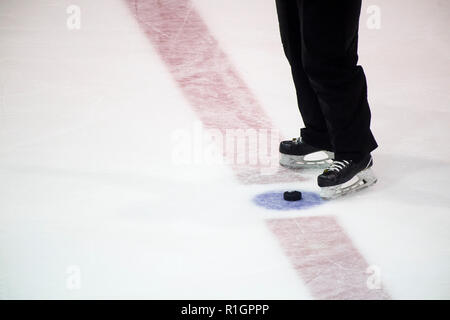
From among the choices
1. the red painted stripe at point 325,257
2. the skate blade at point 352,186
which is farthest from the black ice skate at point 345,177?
the red painted stripe at point 325,257

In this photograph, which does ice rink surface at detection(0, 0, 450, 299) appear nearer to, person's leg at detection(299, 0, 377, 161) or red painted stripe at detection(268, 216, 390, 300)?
red painted stripe at detection(268, 216, 390, 300)

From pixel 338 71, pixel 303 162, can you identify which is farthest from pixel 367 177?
pixel 338 71

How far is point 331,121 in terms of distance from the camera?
2.84 meters

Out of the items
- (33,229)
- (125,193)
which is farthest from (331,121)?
(33,229)

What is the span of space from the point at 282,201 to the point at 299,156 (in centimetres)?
27

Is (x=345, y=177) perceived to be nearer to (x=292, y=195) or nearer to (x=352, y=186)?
(x=352, y=186)

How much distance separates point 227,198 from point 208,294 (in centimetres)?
57

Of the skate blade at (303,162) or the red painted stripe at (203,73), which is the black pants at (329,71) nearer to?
the skate blade at (303,162)

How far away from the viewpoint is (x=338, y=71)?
2.76 m

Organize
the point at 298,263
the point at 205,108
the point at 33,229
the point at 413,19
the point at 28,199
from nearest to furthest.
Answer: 1. the point at 298,263
2. the point at 33,229
3. the point at 28,199
4. the point at 205,108
5. the point at 413,19

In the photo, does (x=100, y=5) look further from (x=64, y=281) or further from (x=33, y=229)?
(x=64, y=281)

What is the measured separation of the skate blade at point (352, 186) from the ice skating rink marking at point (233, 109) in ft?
0.46

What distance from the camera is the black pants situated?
8.85ft
